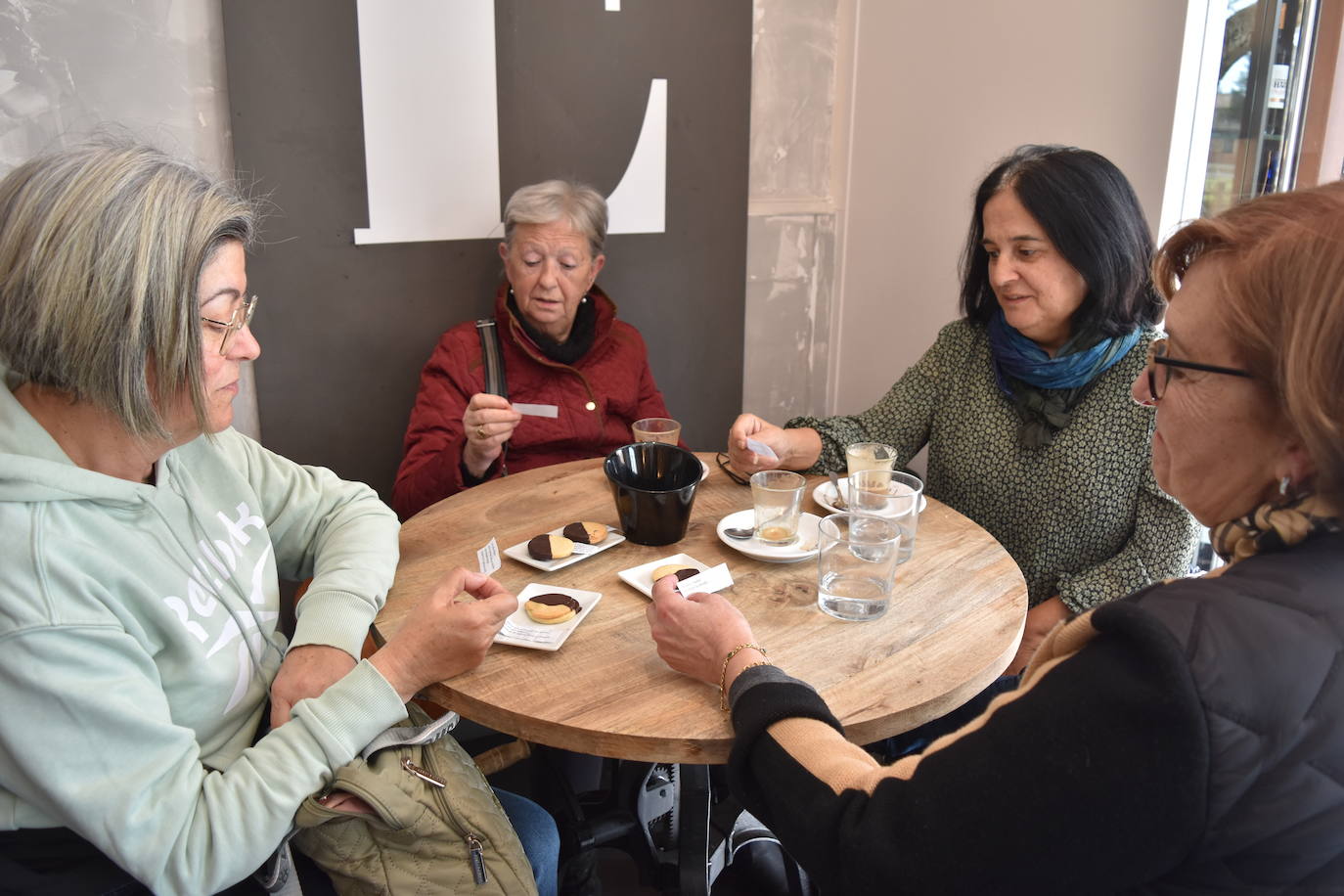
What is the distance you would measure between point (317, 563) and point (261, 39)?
1.55 metres

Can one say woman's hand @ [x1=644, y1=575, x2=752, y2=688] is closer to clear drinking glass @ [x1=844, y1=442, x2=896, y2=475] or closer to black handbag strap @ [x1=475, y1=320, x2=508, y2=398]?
clear drinking glass @ [x1=844, y1=442, x2=896, y2=475]

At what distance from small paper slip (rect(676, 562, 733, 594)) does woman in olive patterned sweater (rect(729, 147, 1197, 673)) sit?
54 cm

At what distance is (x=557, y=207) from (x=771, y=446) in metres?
0.97

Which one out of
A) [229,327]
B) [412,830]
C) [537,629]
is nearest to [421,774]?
[412,830]

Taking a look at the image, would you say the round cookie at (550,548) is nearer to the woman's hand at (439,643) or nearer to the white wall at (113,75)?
the woman's hand at (439,643)

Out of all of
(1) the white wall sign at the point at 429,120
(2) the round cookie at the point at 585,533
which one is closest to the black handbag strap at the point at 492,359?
(1) the white wall sign at the point at 429,120

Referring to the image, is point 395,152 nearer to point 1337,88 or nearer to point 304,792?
point 304,792

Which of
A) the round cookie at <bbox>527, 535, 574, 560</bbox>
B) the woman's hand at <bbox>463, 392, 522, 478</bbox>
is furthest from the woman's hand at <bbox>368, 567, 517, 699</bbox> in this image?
the woman's hand at <bbox>463, 392, 522, 478</bbox>

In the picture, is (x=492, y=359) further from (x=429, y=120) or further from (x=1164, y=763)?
(x=1164, y=763)

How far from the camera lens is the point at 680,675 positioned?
128 centimetres

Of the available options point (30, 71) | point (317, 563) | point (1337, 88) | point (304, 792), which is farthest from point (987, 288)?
point (30, 71)

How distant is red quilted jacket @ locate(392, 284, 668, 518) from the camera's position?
2402 mm

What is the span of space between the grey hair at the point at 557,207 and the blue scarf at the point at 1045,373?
116 centimetres

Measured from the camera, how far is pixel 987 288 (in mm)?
2221
